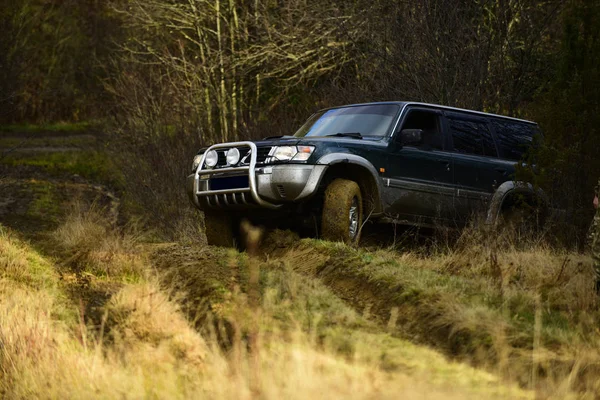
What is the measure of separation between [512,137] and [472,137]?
665 mm

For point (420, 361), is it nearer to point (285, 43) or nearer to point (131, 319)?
point (131, 319)

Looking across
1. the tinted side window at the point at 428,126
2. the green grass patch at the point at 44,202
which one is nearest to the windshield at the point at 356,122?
the tinted side window at the point at 428,126

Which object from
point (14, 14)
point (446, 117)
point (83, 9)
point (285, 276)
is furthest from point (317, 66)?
point (83, 9)

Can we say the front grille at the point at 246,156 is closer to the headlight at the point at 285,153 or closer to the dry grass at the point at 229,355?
the headlight at the point at 285,153

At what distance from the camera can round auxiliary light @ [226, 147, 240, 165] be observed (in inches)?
417

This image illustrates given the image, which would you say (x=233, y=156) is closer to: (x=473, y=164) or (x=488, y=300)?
(x=473, y=164)

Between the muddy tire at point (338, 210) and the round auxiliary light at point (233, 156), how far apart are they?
39.6 inches

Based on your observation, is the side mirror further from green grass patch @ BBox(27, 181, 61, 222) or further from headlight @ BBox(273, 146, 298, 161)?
green grass patch @ BBox(27, 181, 61, 222)

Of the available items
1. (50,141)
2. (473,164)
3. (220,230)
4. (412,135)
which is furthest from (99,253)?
(50,141)

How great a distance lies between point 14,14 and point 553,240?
35.4ft

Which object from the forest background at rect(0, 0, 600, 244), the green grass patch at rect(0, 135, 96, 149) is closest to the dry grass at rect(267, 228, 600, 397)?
the forest background at rect(0, 0, 600, 244)

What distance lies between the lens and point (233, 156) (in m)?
10.6

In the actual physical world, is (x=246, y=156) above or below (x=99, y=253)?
above

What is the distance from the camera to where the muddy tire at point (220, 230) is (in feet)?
37.3
